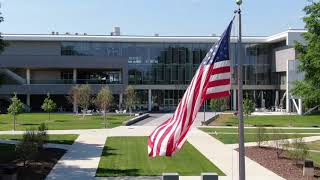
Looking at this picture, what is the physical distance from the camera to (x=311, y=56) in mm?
24203

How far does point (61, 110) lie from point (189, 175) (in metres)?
59.9

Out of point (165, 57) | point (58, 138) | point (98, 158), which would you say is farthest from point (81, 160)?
point (165, 57)

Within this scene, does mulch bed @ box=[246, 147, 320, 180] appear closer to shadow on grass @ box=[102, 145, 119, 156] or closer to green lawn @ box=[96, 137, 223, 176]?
green lawn @ box=[96, 137, 223, 176]

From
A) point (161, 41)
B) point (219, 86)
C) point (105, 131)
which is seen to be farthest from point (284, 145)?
point (161, 41)

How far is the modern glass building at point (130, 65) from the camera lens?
76.0 meters

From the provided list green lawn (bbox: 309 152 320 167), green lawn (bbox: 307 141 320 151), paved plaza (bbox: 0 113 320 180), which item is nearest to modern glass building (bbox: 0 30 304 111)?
paved plaza (bbox: 0 113 320 180)

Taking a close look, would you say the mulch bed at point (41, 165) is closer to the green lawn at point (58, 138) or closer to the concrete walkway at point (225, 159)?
the green lawn at point (58, 138)

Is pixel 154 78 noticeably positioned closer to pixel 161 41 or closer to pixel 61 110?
pixel 161 41

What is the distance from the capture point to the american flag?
443 inches

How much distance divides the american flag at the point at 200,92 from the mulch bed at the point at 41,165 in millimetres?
9006

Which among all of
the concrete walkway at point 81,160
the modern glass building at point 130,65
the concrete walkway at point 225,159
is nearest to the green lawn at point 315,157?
the concrete walkway at point 225,159

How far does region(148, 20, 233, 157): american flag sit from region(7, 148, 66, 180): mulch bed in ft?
29.5

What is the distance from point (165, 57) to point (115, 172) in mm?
63622

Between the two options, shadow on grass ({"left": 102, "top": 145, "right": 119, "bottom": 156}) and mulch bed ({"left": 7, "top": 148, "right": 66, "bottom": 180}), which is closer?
mulch bed ({"left": 7, "top": 148, "right": 66, "bottom": 180})
